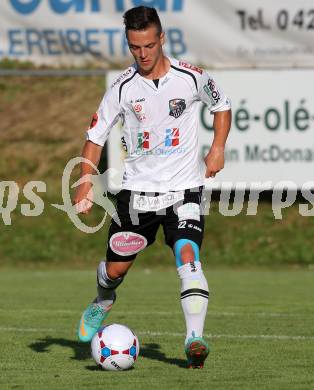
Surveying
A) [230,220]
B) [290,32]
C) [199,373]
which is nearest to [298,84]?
[290,32]

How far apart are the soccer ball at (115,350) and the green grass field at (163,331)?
8 cm

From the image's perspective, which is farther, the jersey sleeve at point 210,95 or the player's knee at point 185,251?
the jersey sleeve at point 210,95

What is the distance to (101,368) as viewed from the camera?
7.36 metres

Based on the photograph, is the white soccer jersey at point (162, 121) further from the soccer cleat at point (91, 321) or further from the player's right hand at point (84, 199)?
the soccer cleat at point (91, 321)

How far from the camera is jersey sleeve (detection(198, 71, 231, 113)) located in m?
7.71

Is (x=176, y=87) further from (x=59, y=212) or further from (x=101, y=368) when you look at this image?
(x=59, y=212)

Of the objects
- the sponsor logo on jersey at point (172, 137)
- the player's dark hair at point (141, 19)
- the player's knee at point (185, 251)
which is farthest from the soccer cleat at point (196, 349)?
the player's dark hair at point (141, 19)

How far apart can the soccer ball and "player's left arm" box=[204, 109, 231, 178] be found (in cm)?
124

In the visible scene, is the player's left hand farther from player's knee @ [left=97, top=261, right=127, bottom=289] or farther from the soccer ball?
the soccer ball

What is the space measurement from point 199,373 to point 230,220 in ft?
35.2

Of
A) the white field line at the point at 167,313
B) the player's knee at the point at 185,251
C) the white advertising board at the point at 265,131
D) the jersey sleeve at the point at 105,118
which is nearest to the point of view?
the player's knee at the point at 185,251

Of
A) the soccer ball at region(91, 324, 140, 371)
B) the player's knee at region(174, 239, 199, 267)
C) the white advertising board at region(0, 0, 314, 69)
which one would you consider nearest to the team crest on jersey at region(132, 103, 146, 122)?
the player's knee at region(174, 239, 199, 267)

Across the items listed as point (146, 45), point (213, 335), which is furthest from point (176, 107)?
point (213, 335)

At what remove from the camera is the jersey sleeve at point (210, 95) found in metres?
7.71
